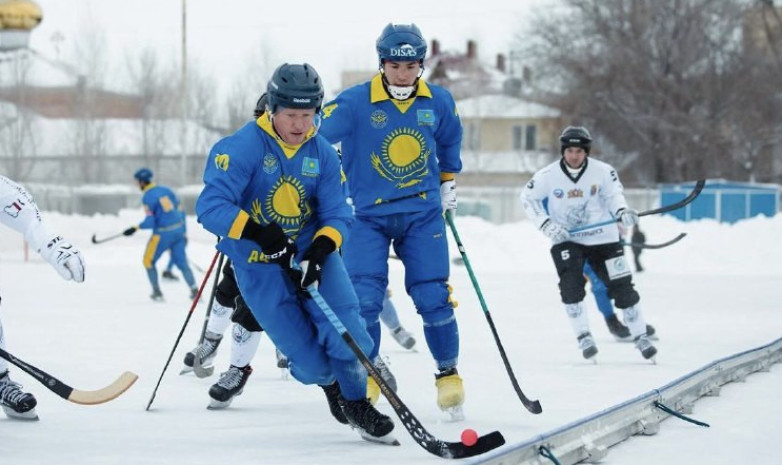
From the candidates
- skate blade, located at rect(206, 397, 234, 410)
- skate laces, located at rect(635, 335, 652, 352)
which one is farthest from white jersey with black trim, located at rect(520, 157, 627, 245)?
skate blade, located at rect(206, 397, 234, 410)

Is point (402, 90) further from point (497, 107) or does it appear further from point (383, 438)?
point (497, 107)

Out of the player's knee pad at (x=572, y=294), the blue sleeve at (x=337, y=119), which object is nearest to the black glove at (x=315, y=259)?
the blue sleeve at (x=337, y=119)

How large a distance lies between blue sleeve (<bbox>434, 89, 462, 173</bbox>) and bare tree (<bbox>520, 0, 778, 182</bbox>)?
38068mm

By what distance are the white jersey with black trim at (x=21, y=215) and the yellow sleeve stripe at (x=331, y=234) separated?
3.94 feet

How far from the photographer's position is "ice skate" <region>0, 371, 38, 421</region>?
254 inches

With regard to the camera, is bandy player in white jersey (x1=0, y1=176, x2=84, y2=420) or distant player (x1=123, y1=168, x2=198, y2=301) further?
distant player (x1=123, y1=168, x2=198, y2=301)

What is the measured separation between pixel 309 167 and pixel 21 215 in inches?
50.9

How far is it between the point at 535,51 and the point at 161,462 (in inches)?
1677

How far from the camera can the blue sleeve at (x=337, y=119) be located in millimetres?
6953

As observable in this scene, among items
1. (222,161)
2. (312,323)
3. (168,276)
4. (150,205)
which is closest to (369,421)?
(312,323)

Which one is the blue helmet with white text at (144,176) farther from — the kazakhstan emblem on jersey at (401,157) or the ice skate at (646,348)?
the kazakhstan emblem on jersey at (401,157)

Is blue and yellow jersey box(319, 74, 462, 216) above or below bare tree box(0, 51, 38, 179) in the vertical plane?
above

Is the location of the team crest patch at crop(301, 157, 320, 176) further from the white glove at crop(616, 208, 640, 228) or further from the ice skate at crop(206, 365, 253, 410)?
the white glove at crop(616, 208, 640, 228)

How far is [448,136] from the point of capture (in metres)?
7.18
